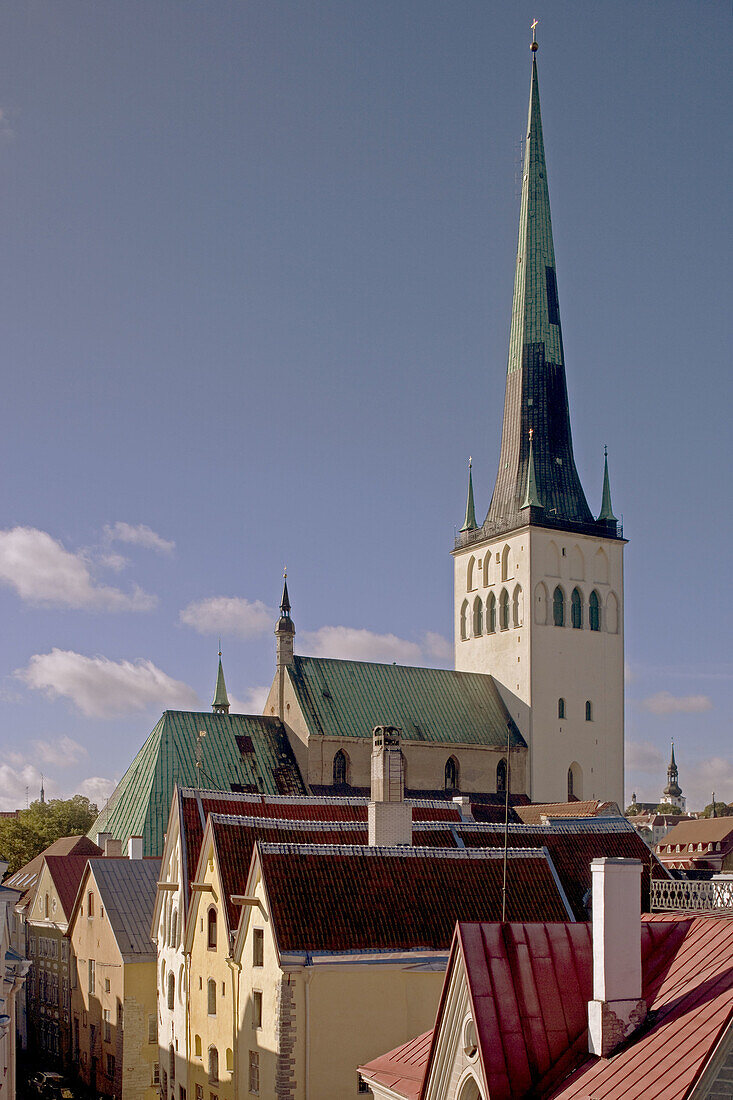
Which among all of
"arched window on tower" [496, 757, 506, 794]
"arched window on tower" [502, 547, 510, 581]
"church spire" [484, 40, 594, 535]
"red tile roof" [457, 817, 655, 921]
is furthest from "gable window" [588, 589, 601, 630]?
"red tile roof" [457, 817, 655, 921]

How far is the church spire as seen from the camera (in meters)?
83.5

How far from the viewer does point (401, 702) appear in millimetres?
77375

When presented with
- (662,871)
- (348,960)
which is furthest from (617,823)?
(348,960)

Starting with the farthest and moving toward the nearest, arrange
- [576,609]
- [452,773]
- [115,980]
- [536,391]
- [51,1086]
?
[536,391], [576,609], [452,773], [51,1086], [115,980]

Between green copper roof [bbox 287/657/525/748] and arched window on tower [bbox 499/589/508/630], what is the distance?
3.43 meters

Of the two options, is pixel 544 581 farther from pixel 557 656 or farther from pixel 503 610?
pixel 557 656

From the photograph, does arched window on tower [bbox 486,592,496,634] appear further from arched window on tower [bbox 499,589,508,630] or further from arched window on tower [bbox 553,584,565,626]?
arched window on tower [bbox 553,584,565,626]

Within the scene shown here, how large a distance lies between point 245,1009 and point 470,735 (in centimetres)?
4865

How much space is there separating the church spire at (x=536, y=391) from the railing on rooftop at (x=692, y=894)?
1997 inches

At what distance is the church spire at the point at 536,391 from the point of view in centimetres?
8350

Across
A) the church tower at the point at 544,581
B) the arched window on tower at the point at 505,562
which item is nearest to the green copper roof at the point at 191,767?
the church tower at the point at 544,581

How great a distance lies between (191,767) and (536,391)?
3386 centimetres

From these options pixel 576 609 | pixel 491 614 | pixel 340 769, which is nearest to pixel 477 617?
pixel 491 614

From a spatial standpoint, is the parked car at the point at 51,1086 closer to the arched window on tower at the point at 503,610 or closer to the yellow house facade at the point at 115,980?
the yellow house facade at the point at 115,980
